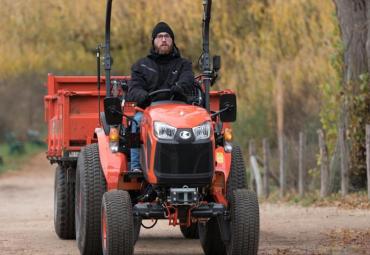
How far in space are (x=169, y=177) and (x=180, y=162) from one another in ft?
0.53

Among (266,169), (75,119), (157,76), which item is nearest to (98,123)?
(75,119)

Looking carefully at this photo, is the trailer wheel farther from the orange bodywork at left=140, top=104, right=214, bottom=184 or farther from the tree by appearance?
the tree

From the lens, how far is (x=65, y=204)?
15102mm

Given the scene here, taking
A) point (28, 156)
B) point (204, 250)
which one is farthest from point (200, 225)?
point (28, 156)

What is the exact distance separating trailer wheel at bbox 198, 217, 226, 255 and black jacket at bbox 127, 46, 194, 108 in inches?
57.0

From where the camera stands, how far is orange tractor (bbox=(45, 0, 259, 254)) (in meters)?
11.0

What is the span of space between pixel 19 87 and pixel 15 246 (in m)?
42.2

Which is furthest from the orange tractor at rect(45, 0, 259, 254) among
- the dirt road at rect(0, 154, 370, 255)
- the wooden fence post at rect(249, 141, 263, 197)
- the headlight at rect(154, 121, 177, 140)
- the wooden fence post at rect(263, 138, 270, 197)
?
the wooden fence post at rect(249, 141, 263, 197)

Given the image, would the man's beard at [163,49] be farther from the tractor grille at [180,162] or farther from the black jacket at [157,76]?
the tractor grille at [180,162]

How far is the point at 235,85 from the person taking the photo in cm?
2812

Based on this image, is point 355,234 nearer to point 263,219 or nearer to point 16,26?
point 263,219

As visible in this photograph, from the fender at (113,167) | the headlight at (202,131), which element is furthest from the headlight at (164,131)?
the fender at (113,167)

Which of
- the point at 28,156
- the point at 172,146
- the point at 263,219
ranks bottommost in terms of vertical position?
the point at 28,156

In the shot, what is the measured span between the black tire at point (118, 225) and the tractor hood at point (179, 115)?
77cm
